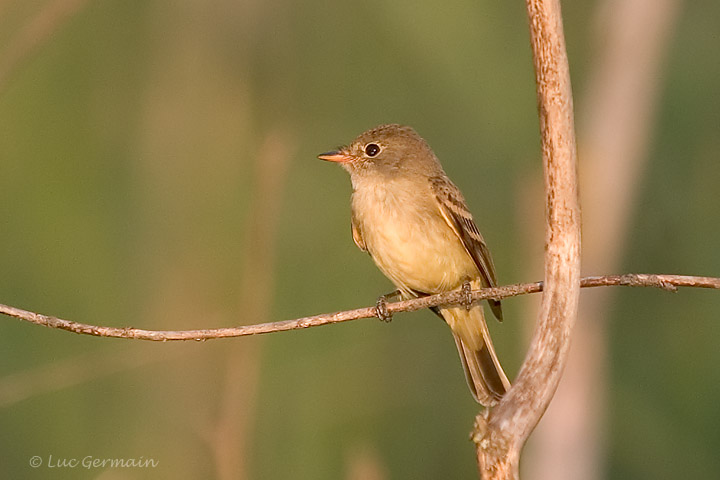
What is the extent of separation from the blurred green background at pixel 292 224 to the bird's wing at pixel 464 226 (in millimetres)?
592

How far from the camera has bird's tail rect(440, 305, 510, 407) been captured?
4.37 m

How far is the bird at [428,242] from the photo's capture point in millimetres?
4371

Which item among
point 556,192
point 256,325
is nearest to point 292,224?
point 256,325

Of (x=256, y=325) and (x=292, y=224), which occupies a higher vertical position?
(x=292, y=224)

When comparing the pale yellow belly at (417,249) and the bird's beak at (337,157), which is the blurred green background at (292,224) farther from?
the pale yellow belly at (417,249)

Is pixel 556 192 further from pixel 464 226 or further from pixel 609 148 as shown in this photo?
pixel 609 148

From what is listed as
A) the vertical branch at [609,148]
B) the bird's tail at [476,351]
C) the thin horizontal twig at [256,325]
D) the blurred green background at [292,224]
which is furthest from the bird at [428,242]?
the thin horizontal twig at [256,325]

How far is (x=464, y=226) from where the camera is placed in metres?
4.49

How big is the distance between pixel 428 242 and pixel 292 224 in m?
1.80

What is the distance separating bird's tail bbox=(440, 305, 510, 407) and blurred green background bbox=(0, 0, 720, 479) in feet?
2.03

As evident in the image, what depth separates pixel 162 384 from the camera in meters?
4.98

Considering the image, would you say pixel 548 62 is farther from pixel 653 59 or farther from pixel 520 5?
pixel 520 5

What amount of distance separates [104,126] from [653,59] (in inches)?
121

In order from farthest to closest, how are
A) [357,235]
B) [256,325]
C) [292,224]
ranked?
[292,224] < [357,235] < [256,325]
